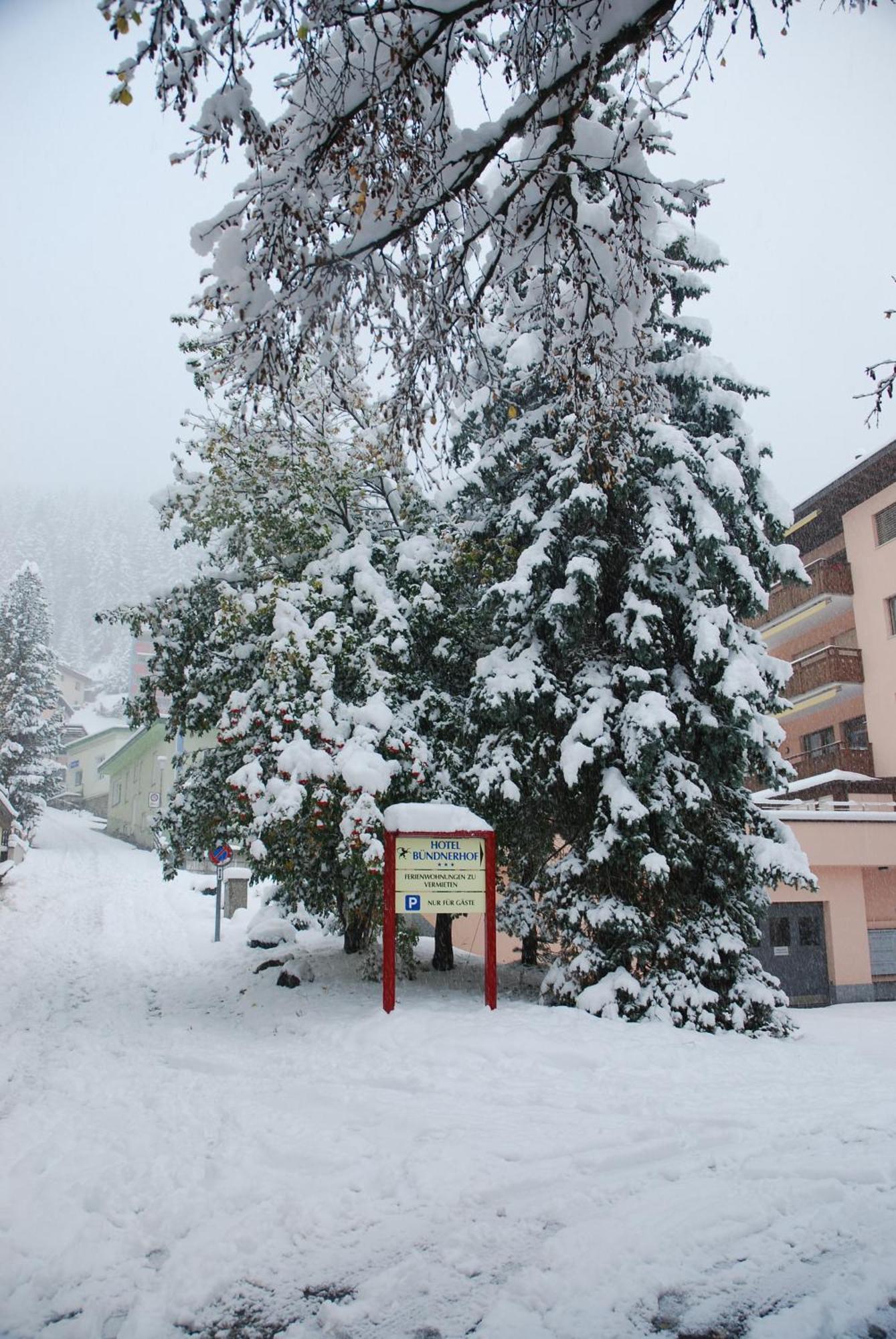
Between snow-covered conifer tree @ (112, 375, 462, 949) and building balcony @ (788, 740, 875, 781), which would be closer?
snow-covered conifer tree @ (112, 375, 462, 949)

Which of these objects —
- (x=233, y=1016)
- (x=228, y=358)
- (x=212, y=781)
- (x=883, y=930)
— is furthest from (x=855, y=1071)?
(x=883, y=930)

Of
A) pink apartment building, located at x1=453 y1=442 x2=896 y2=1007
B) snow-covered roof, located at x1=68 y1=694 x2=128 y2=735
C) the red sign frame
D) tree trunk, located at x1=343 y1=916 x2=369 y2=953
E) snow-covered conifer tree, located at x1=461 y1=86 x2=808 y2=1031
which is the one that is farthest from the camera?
snow-covered roof, located at x1=68 y1=694 x2=128 y2=735

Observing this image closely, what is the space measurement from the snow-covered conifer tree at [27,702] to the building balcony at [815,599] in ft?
99.3

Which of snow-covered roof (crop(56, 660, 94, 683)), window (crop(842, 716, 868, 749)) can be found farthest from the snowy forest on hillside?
window (crop(842, 716, 868, 749))

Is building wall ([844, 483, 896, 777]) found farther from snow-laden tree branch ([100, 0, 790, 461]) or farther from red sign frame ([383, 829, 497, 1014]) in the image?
snow-laden tree branch ([100, 0, 790, 461])

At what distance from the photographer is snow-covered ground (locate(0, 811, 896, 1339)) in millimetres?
3279

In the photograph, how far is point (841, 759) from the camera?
24.8 meters

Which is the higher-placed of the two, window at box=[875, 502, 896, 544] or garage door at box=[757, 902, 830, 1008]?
window at box=[875, 502, 896, 544]

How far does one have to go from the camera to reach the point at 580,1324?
3100 millimetres

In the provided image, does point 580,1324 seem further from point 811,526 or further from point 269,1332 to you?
point 811,526

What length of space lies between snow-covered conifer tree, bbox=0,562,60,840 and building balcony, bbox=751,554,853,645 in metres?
30.3

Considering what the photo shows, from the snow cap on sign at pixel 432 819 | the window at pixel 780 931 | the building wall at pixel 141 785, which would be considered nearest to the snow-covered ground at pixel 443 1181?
the snow cap on sign at pixel 432 819

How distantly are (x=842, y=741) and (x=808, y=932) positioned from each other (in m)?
9.60

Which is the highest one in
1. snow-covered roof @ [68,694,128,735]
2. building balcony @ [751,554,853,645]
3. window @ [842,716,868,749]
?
snow-covered roof @ [68,694,128,735]
